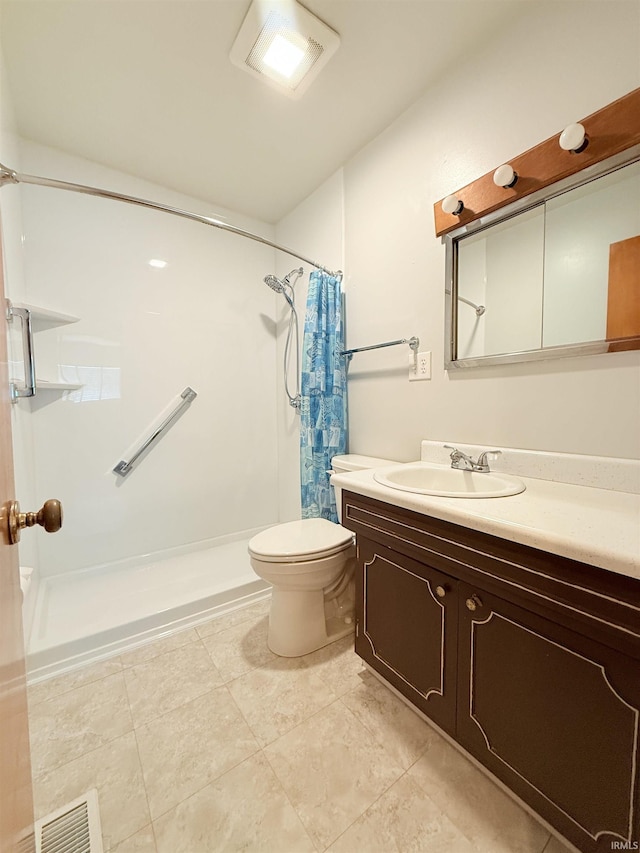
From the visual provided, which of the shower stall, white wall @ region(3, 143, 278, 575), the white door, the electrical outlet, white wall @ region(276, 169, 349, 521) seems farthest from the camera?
white wall @ region(276, 169, 349, 521)

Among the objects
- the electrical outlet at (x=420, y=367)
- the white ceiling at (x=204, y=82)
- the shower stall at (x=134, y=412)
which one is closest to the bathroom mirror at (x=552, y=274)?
the electrical outlet at (x=420, y=367)

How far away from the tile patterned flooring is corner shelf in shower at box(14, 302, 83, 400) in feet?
4.28

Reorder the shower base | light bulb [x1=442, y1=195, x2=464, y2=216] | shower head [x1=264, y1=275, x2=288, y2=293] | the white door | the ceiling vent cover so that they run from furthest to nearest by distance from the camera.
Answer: shower head [x1=264, y1=275, x2=288, y2=293], the shower base, light bulb [x1=442, y1=195, x2=464, y2=216], the ceiling vent cover, the white door

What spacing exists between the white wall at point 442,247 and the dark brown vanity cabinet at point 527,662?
55 centimetres

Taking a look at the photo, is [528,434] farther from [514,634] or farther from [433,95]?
[433,95]

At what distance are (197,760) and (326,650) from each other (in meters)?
0.59

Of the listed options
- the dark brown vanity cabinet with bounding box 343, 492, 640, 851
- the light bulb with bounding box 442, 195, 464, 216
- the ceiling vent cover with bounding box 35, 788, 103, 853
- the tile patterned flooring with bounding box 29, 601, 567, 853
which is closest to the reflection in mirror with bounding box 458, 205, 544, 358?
the light bulb with bounding box 442, 195, 464, 216

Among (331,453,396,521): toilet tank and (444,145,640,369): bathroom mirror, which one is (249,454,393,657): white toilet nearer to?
(331,453,396,521): toilet tank

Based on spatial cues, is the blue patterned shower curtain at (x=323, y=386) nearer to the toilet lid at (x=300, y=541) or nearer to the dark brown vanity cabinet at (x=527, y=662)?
the toilet lid at (x=300, y=541)

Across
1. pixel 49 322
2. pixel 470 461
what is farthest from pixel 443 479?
pixel 49 322

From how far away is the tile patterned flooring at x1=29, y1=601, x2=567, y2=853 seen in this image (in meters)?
0.83

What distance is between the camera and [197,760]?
100 cm

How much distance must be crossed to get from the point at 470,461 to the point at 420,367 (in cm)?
51

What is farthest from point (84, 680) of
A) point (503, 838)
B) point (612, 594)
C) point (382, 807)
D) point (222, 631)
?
point (612, 594)
